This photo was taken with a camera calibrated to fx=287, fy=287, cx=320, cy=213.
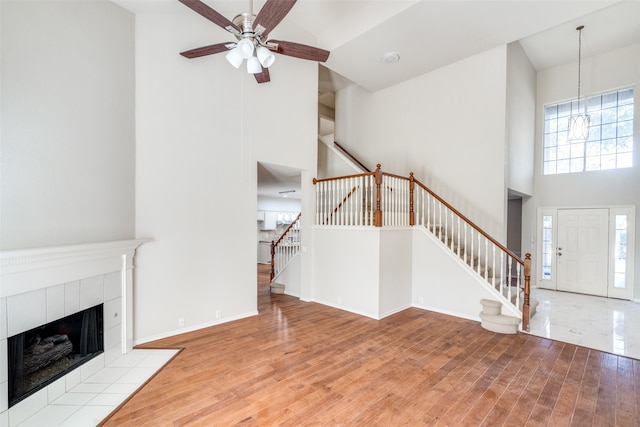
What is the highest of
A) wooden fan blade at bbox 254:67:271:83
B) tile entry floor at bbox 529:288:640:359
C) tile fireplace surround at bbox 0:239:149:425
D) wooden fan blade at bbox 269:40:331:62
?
wooden fan blade at bbox 269:40:331:62

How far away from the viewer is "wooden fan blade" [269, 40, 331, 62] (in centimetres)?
280

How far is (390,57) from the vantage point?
5.56 meters

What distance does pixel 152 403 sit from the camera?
243cm

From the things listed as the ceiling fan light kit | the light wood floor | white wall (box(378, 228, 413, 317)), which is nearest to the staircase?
white wall (box(378, 228, 413, 317))

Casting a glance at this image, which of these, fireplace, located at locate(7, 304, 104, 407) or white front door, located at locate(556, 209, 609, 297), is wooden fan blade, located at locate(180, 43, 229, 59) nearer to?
fireplace, located at locate(7, 304, 104, 407)

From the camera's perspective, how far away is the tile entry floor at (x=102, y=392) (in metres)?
2.23

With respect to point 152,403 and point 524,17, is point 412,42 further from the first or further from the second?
point 152,403

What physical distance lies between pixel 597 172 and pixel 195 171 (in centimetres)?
789

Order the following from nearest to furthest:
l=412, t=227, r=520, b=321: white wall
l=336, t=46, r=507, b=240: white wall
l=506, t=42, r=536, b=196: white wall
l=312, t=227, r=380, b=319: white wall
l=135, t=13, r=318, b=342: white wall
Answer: l=135, t=13, r=318, b=342: white wall < l=412, t=227, r=520, b=321: white wall < l=312, t=227, r=380, b=319: white wall < l=336, t=46, r=507, b=240: white wall < l=506, t=42, r=536, b=196: white wall

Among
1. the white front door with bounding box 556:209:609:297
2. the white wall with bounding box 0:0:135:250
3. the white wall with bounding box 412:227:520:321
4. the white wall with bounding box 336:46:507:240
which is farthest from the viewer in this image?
the white front door with bounding box 556:209:609:297

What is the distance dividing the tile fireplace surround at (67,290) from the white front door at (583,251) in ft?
27.1

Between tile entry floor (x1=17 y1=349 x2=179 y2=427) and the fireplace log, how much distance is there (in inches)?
13.0

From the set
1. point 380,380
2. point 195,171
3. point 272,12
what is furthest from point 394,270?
point 272,12

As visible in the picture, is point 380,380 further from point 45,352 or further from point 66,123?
point 66,123
